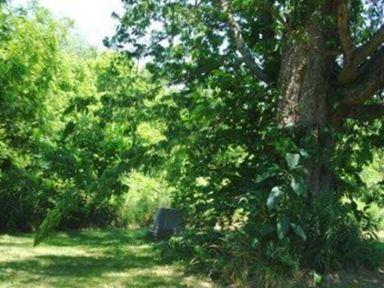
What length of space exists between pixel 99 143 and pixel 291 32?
296 inches

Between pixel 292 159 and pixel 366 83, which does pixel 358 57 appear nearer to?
Result: pixel 366 83

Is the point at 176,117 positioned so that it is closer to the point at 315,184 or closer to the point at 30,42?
the point at 315,184

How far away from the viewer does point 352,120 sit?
10633 millimetres

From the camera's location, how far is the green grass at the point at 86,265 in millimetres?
8203

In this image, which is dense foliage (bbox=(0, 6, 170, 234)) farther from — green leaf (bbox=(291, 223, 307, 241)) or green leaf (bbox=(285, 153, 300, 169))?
green leaf (bbox=(291, 223, 307, 241))

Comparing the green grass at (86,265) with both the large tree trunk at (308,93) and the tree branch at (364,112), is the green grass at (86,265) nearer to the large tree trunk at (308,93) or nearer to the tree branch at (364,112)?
the large tree trunk at (308,93)

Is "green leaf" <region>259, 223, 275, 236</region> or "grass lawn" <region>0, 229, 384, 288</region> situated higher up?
"green leaf" <region>259, 223, 275, 236</region>

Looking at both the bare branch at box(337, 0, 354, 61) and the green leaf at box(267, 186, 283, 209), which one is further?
the bare branch at box(337, 0, 354, 61)

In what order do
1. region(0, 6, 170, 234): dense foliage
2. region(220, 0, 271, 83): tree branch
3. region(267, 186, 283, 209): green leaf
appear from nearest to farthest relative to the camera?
region(267, 186, 283, 209): green leaf
region(220, 0, 271, 83): tree branch
region(0, 6, 170, 234): dense foliage

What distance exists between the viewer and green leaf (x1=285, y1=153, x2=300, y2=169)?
8.68 meters

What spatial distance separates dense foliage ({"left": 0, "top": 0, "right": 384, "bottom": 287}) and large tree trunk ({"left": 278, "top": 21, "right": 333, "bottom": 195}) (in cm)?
14

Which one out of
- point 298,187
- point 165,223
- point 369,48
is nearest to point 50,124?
point 165,223

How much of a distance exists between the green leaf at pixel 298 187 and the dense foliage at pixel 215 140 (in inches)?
0.7

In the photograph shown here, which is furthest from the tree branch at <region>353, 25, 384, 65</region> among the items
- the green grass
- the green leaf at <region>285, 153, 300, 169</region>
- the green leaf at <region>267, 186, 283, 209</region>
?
the green grass
